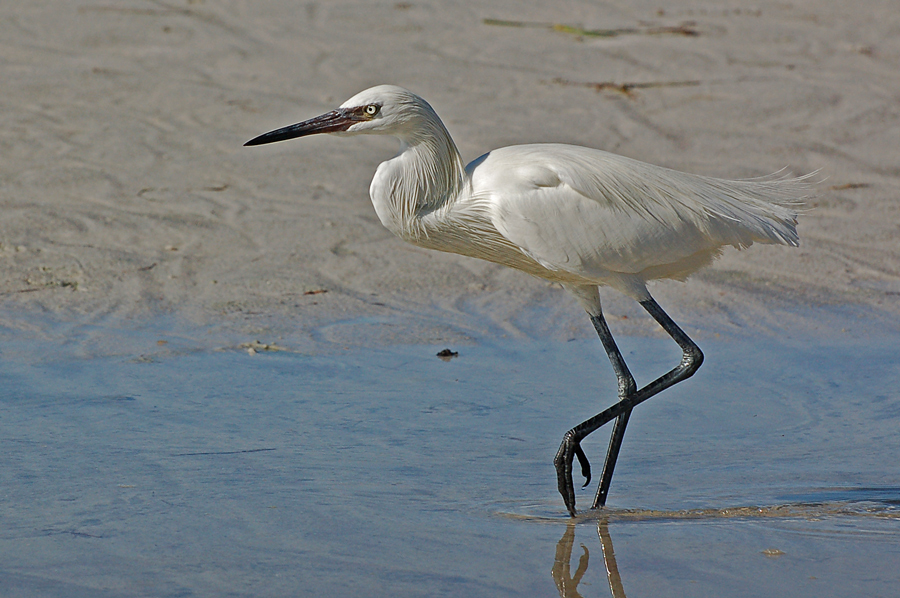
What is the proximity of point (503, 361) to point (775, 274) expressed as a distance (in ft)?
7.22

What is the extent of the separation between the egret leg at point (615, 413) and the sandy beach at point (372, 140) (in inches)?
59.4

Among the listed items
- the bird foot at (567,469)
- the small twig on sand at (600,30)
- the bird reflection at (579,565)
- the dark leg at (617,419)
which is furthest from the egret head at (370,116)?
the small twig on sand at (600,30)

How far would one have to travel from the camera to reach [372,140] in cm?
851

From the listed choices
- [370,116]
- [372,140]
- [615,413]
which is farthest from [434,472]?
[372,140]

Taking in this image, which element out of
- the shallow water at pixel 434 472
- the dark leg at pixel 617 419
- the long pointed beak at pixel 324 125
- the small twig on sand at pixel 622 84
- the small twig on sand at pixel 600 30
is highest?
the small twig on sand at pixel 600 30

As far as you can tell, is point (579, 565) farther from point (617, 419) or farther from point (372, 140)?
point (372, 140)

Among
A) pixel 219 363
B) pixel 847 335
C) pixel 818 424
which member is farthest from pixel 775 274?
pixel 219 363

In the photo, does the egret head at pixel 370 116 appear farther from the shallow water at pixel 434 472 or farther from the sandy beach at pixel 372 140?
the sandy beach at pixel 372 140

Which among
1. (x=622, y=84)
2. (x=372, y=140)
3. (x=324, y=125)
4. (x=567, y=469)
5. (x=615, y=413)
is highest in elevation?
(x=324, y=125)

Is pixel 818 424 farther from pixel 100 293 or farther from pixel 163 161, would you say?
pixel 163 161

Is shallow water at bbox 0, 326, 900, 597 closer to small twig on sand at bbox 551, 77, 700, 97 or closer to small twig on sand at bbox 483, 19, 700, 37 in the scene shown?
small twig on sand at bbox 551, 77, 700, 97

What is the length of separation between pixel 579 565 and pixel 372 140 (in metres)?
5.39

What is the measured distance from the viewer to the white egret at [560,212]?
13.6 ft

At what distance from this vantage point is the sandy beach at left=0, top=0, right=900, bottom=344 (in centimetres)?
617
